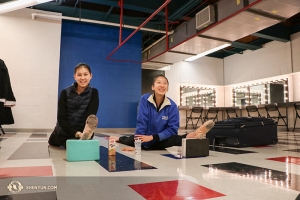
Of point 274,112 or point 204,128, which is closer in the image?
point 204,128

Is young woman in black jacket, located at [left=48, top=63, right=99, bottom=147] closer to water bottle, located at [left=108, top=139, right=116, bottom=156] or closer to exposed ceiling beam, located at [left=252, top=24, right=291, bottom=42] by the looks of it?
water bottle, located at [left=108, top=139, right=116, bottom=156]

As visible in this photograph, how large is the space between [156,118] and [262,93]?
293 inches

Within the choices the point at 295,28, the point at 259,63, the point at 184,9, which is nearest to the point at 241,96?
the point at 259,63

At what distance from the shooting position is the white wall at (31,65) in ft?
17.1

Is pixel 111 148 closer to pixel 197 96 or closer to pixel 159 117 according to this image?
pixel 159 117

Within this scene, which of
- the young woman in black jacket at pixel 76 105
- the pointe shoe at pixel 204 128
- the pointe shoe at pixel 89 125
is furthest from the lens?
the young woman in black jacket at pixel 76 105

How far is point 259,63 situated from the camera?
8508 millimetres

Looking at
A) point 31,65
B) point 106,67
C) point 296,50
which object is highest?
point 296,50

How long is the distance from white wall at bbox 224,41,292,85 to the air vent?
13.9ft

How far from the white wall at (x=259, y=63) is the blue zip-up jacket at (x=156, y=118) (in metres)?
6.67

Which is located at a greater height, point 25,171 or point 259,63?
point 259,63

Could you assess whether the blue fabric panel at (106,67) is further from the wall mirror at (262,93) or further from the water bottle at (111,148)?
the wall mirror at (262,93)

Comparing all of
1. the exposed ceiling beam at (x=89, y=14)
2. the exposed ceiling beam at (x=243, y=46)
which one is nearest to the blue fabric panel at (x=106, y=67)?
the exposed ceiling beam at (x=89, y=14)

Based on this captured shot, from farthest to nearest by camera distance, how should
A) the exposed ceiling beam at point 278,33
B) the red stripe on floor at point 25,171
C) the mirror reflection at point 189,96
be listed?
1. the mirror reflection at point 189,96
2. the exposed ceiling beam at point 278,33
3. the red stripe on floor at point 25,171
